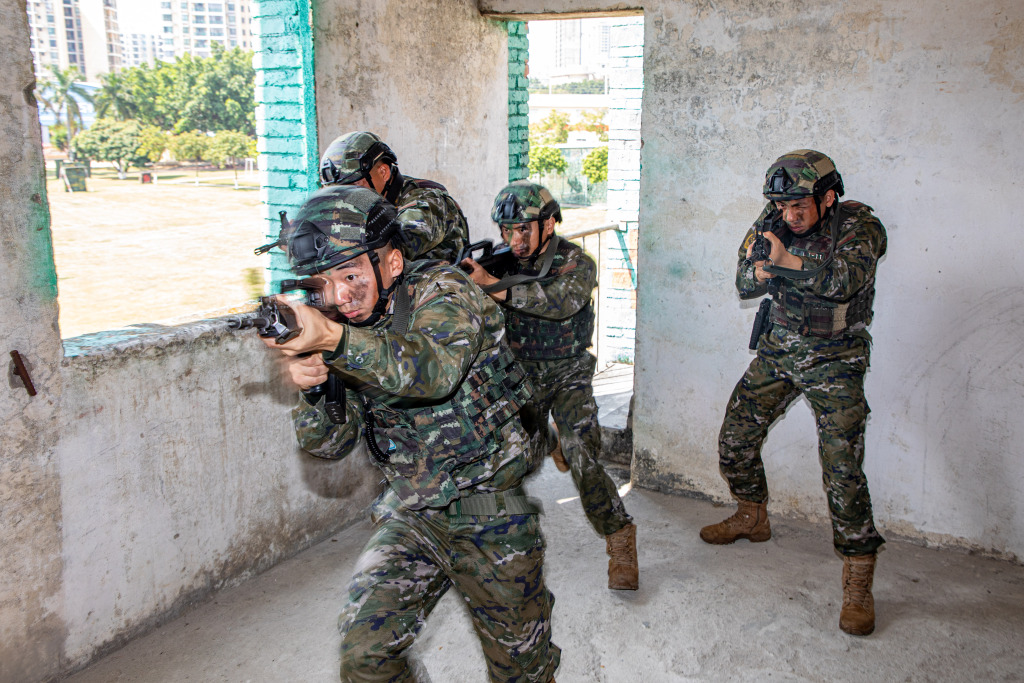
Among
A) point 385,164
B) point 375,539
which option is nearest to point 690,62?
point 385,164

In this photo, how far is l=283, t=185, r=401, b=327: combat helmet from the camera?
1987 mm

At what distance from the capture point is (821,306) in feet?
11.4

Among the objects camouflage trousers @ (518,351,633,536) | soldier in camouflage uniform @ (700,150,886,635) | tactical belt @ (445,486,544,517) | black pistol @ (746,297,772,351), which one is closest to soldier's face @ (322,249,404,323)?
tactical belt @ (445,486,544,517)

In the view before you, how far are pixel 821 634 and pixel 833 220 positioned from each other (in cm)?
185

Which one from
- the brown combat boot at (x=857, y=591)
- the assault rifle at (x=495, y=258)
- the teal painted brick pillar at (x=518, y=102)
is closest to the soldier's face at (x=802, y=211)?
the assault rifle at (x=495, y=258)

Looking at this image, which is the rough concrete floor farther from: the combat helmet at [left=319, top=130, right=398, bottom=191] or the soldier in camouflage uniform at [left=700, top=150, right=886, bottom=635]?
the combat helmet at [left=319, top=130, right=398, bottom=191]

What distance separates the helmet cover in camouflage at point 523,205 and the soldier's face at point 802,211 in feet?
3.48

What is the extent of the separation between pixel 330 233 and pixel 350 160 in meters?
1.68

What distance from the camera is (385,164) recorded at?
3744 mm

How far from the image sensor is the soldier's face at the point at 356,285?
204 centimetres

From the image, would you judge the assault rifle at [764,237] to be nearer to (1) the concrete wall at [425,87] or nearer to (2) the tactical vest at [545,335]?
(2) the tactical vest at [545,335]

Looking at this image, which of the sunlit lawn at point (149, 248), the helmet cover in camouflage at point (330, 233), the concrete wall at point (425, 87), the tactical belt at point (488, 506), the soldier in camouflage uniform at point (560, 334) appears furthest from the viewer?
the sunlit lawn at point (149, 248)

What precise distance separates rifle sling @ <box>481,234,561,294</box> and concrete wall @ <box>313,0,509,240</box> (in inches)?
49.8

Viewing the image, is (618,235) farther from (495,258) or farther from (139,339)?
(139,339)
